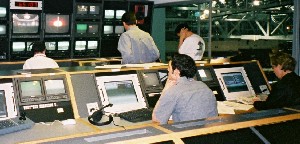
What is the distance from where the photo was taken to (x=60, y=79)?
2959 millimetres

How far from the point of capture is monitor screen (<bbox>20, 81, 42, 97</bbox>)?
2.81m

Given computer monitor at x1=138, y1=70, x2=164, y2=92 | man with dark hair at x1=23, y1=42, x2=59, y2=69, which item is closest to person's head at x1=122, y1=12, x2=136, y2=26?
man with dark hair at x1=23, y1=42, x2=59, y2=69

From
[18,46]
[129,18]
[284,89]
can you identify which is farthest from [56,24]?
[284,89]

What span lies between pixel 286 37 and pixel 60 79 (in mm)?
17337

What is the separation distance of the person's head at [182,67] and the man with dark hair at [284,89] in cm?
94

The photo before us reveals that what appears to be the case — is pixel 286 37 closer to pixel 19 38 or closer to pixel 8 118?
pixel 19 38

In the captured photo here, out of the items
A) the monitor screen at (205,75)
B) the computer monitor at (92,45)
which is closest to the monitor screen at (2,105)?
the monitor screen at (205,75)

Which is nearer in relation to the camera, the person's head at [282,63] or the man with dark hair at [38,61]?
the person's head at [282,63]

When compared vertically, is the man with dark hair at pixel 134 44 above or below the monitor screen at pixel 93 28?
below

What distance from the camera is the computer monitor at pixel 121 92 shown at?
311cm

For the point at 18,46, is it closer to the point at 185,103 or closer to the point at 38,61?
the point at 38,61

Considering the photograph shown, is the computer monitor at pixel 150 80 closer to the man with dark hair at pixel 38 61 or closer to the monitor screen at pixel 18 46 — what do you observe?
the man with dark hair at pixel 38 61

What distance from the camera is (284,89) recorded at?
10.6 feet

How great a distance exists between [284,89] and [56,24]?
3.94m
